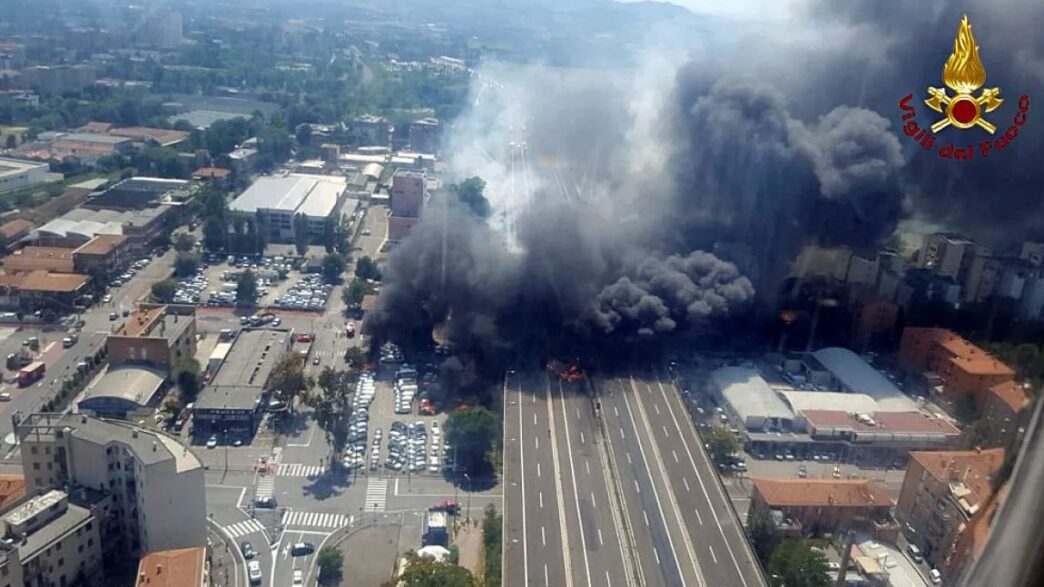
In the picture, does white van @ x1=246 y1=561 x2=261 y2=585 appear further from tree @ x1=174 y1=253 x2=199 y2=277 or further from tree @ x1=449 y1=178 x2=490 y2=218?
tree @ x1=449 y1=178 x2=490 y2=218

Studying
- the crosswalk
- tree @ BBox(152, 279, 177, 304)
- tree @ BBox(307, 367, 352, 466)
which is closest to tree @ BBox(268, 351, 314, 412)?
tree @ BBox(307, 367, 352, 466)

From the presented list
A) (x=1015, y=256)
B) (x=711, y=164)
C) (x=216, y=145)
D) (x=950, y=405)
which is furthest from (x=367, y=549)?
(x=216, y=145)

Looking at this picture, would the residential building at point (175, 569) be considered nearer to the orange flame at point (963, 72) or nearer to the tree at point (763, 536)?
the tree at point (763, 536)

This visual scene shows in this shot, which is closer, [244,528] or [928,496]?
[928,496]

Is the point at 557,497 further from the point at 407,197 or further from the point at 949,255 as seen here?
the point at 407,197

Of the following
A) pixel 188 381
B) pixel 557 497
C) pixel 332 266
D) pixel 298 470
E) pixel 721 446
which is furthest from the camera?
pixel 332 266

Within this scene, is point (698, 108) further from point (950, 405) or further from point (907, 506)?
point (907, 506)

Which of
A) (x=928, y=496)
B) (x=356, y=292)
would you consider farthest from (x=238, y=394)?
(x=928, y=496)

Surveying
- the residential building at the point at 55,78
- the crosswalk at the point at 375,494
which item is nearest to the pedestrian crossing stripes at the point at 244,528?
the crosswalk at the point at 375,494
